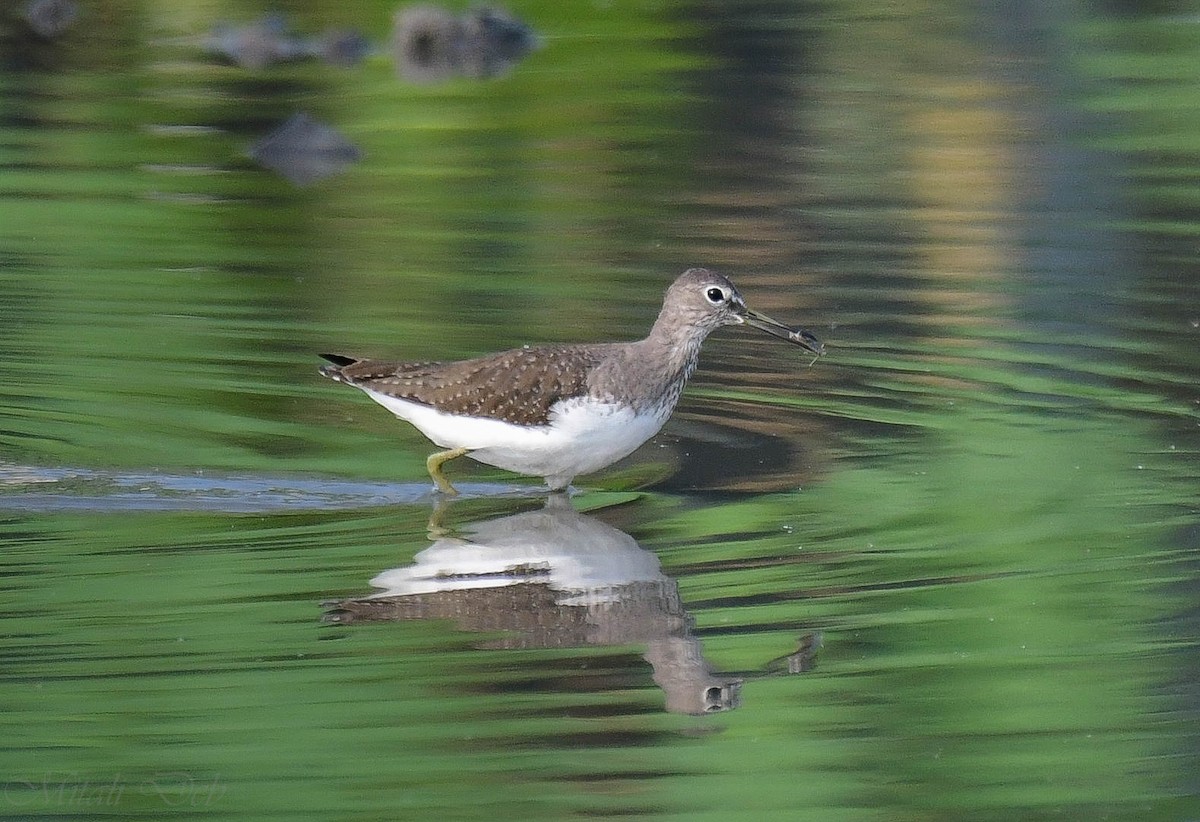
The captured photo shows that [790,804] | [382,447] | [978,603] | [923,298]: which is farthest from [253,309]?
[790,804]

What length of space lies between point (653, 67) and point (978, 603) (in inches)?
604

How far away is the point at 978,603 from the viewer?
27.0 ft

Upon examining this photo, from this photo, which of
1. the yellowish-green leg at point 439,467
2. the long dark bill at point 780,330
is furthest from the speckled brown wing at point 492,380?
the long dark bill at point 780,330

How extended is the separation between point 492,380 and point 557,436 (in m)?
0.49

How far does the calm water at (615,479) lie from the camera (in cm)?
680

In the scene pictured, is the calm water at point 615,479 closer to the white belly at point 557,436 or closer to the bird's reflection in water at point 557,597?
the bird's reflection in water at point 557,597

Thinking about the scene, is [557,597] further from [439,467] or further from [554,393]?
[439,467]

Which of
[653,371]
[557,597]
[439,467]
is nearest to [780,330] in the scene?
[653,371]

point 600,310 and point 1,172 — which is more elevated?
point 1,172

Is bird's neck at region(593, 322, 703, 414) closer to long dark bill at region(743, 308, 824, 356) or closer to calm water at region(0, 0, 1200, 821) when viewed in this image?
long dark bill at region(743, 308, 824, 356)

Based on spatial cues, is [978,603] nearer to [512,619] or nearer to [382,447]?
[512,619]

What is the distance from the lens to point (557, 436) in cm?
955

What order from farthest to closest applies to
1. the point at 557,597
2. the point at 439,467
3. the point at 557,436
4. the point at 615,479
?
the point at 615,479, the point at 439,467, the point at 557,436, the point at 557,597

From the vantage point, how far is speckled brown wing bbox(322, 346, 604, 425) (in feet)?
31.8
